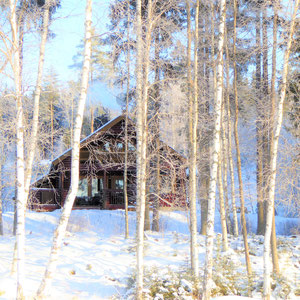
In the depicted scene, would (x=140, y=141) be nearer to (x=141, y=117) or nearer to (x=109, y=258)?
(x=141, y=117)

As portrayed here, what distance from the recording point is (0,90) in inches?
305

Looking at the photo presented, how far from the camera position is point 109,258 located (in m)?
10.5

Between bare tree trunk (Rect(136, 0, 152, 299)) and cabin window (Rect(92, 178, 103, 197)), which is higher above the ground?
bare tree trunk (Rect(136, 0, 152, 299))

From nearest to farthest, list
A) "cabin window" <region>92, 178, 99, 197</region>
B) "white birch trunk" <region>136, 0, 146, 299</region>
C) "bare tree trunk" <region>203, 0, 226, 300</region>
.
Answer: "bare tree trunk" <region>203, 0, 226, 300</region> < "white birch trunk" <region>136, 0, 146, 299</region> < "cabin window" <region>92, 178, 99, 197</region>

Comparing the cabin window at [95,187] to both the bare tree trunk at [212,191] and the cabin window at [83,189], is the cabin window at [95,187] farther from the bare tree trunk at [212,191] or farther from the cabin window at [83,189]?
the bare tree trunk at [212,191]

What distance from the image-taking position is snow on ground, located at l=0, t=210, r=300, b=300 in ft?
25.1

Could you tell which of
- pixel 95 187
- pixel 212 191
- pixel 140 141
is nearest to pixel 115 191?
pixel 95 187

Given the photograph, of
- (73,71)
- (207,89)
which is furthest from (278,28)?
(73,71)

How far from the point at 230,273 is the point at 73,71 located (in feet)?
100

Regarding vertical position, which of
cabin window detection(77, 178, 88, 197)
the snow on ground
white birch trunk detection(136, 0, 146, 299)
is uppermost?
white birch trunk detection(136, 0, 146, 299)

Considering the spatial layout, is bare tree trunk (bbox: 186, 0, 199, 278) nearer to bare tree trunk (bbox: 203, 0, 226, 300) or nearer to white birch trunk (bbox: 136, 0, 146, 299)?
bare tree trunk (bbox: 203, 0, 226, 300)

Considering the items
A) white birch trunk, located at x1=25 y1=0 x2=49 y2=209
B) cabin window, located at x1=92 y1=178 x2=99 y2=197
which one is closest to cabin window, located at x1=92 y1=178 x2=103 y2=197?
cabin window, located at x1=92 y1=178 x2=99 y2=197

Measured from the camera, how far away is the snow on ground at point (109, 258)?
766cm

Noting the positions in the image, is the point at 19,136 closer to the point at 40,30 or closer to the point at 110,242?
the point at 40,30
